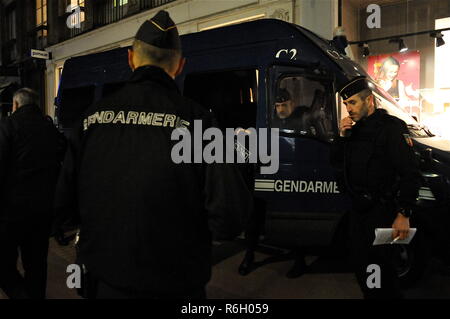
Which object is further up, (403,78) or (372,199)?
(403,78)

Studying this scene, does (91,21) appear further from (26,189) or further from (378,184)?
(378,184)

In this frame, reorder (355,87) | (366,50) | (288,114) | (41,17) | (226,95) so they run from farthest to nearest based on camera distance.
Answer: (41,17) → (366,50) → (226,95) → (288,114) → (355,87)

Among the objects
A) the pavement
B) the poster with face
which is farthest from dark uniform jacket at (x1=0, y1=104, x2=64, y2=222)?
the poster with face

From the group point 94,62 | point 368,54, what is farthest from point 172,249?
point 368,54

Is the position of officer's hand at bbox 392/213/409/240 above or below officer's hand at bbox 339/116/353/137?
below

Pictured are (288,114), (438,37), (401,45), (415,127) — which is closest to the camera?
(288,114)

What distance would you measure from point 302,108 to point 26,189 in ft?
8.63

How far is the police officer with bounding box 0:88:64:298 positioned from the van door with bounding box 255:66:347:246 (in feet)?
6.77

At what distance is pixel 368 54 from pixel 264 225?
5.29m

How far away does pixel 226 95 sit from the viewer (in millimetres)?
4980

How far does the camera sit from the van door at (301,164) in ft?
12.8

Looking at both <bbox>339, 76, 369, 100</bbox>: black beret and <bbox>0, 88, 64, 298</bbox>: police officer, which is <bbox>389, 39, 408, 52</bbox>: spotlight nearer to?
<bbox>339, 76, 369, 100</bbox>: black beret

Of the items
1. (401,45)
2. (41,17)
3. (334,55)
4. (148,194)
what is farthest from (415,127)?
(41,17)

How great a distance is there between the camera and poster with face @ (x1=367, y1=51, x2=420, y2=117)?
7418 mm
